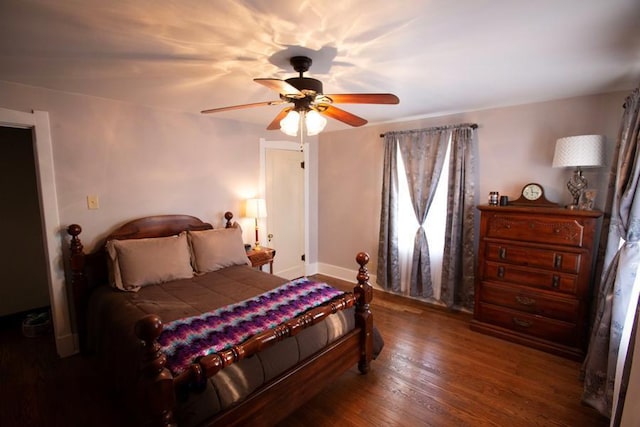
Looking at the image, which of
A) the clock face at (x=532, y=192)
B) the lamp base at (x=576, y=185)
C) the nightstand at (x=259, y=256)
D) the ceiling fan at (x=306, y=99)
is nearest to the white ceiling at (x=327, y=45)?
the ceiling fan at (x=306, y=99)

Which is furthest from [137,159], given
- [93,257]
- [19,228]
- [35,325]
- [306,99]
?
[306,99]

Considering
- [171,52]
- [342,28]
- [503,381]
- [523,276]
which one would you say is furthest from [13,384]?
[523,276]

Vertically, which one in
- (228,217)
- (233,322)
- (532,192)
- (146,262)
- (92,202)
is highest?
(532,192)

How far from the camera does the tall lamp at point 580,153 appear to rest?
2.45 metres

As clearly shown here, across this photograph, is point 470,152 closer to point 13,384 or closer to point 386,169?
point 386,169

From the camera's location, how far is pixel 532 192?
2.94 metres

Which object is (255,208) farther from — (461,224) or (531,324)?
(531,324)

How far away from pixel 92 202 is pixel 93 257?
0.50 meters

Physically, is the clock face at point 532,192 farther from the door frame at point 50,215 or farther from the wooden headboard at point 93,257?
the door frame at point 50,215

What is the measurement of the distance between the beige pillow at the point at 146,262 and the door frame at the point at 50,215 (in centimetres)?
43

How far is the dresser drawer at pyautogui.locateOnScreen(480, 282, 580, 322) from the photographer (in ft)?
8.46

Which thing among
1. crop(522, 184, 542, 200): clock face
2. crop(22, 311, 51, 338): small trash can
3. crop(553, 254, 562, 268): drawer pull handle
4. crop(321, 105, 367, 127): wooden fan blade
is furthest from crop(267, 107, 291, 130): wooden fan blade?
crop(22, 311, 51, 338): small trash can

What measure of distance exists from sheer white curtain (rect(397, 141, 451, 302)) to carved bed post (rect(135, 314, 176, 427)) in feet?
10.4

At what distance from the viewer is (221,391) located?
1458mm
